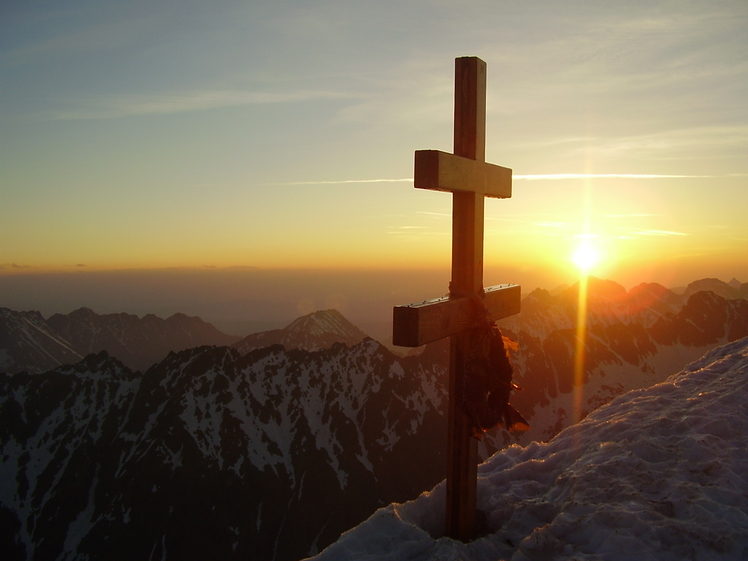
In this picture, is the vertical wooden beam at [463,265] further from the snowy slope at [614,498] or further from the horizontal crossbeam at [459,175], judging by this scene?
the snowy slope at [614,498]

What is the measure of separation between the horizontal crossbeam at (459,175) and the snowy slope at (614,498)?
3.97 m

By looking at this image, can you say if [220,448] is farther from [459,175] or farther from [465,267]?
[459,175]

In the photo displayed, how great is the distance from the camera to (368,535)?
6.40 metres

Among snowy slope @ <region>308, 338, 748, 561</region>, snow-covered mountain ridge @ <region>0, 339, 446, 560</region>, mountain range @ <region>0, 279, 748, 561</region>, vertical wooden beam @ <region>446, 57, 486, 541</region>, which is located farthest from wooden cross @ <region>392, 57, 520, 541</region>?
snow-covered mountain ridge @ <region>0, 339, 446, 560</region>

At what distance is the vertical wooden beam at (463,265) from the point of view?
6402 millimetres

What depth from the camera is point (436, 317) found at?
5668mm

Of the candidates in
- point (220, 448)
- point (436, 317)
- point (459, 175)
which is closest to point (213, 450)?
point (220, 448)

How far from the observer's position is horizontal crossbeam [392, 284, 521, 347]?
210 inches

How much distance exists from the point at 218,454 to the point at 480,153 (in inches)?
5791

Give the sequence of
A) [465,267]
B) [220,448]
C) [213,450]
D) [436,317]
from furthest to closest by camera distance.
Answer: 1. [220,448]
2. [213,450]
3. [465,267]
4. [436,317]

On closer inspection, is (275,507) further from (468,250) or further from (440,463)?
(468,250)

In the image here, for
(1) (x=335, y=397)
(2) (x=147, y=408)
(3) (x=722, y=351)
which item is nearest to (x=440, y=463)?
(1) (x=335, y=397)

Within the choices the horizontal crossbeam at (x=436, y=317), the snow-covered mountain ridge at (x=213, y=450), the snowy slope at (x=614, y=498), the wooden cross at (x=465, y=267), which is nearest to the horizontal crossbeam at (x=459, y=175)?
the wooden cross at (x=465, y=267)

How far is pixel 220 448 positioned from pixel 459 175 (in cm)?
14853
